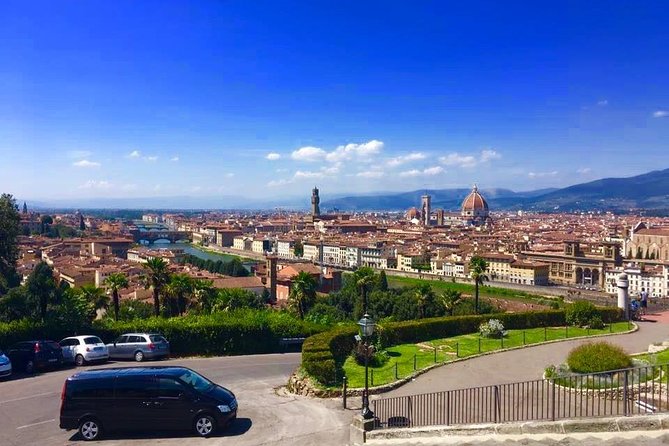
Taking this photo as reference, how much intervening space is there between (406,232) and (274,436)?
586ft

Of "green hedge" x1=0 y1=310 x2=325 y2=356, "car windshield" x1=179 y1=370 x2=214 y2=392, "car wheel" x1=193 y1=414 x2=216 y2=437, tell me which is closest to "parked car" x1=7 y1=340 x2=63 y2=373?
"green hedge" x1=0 y1=310 x2=325 y2=356

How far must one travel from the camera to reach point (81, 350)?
16922 millimetres

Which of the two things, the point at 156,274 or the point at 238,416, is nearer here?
the point at 238,416

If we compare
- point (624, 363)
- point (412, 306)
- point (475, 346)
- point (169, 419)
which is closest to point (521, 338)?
point (475, 346)

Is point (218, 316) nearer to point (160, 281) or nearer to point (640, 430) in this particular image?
point (160, 281)

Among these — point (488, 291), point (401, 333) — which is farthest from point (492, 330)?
point (488, 291)

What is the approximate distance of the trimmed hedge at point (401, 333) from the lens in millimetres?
15109

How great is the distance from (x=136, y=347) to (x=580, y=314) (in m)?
20.2

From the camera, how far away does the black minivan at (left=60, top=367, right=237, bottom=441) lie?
10633 millimetres

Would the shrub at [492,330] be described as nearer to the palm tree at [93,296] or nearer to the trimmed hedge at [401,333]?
the trimmed hedge at [401,333]

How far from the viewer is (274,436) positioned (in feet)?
36.5

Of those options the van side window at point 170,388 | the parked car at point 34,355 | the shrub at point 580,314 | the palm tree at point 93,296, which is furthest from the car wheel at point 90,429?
the shrub at point 580,314

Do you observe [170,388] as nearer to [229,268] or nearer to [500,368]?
[500,368]

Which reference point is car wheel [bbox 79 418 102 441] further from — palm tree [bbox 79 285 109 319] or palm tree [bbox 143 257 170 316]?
palm tree [bbox 79 285 109 319]
